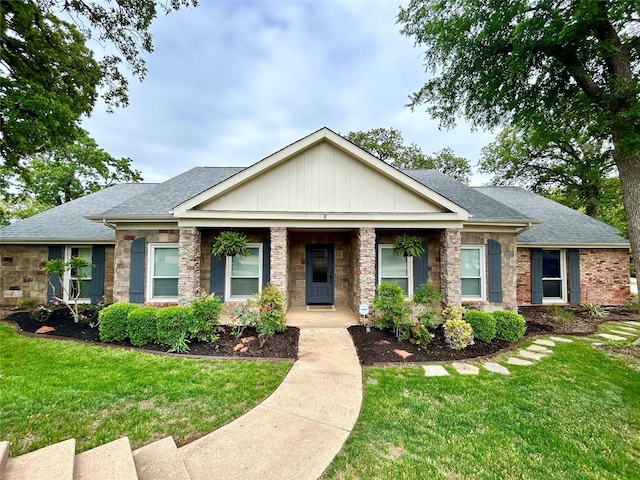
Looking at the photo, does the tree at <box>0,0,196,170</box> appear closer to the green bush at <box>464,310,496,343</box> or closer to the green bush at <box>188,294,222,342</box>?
the green bush at <box>188,294,222,342</box>

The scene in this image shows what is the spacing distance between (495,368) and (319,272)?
18.5ft

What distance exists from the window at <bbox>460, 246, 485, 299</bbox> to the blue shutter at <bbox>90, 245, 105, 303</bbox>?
39.3ft

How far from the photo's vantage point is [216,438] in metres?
2.93

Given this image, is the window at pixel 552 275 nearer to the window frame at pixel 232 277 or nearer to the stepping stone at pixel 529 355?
the stepping stone at pixel 529 355

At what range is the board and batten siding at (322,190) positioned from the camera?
7141 mm

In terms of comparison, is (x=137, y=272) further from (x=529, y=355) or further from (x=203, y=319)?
(x=529, y=355)

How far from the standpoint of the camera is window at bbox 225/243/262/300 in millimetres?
8148

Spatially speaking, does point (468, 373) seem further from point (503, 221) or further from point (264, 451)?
point (503, 221)

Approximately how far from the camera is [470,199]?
30.9 feet

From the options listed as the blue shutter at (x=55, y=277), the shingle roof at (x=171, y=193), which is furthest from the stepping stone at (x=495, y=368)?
the blue shutter at (x=55, y=277)

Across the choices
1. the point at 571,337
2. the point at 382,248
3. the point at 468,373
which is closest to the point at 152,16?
the point at 382,248

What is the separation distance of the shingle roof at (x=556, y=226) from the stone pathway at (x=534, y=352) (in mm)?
3264

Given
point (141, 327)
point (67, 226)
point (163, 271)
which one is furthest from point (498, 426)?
point (67, 226)

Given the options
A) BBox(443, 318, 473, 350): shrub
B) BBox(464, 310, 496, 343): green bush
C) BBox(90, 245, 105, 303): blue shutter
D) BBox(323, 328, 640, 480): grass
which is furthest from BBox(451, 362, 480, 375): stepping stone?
BBox(90, 245, 105, 303): blue shutter
